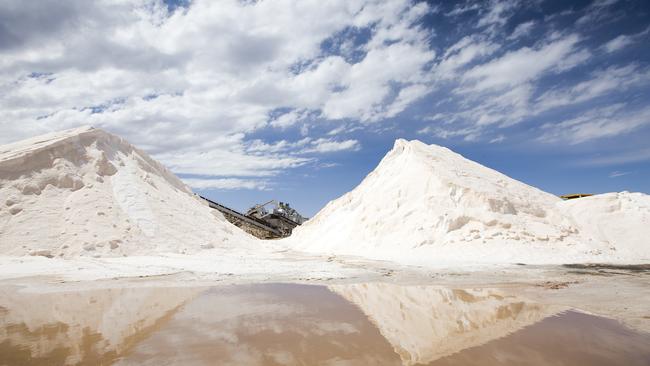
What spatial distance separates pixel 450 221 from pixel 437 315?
31.1 feet

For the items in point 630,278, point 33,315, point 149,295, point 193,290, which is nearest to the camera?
point 33,315

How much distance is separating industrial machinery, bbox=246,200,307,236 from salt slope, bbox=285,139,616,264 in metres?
9.69

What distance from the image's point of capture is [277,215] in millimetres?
30141

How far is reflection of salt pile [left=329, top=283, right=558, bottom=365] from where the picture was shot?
12.8 ft

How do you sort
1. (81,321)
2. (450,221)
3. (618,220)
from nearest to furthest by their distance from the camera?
(81,321)
(450,221)
(618,220)

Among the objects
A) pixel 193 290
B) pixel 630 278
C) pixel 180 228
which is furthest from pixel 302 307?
pixel 180 228

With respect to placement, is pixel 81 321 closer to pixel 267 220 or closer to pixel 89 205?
pixel 89 205

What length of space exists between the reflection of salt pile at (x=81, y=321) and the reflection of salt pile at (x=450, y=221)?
7906 millimetres

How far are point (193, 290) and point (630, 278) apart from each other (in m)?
8.79

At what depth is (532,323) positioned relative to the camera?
4.63 m

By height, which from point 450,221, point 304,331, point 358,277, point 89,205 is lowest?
point 304,331

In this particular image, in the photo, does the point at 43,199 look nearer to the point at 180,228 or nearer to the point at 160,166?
the point at 180,228

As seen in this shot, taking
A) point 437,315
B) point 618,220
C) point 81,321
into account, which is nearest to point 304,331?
point 437,315

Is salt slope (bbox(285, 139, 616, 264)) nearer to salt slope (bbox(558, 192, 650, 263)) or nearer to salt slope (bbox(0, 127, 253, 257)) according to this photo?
salt slope (bbox(558, 192, 650, 263))
